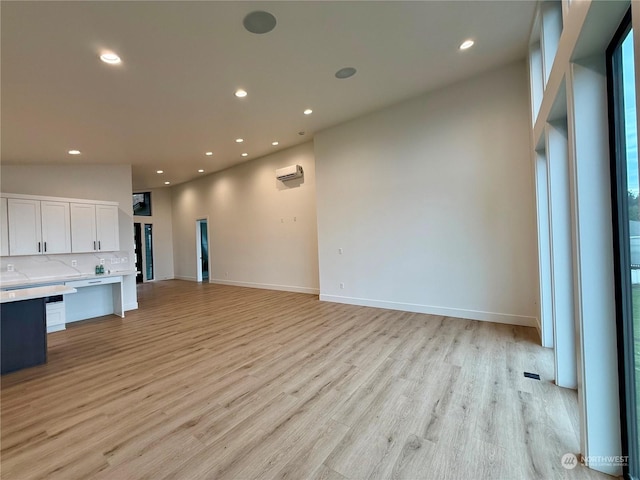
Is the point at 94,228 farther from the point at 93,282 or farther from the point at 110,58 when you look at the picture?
the point at 110,58

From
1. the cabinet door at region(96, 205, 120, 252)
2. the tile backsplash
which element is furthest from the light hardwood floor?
the cabinet door at region(96, 205, 120, 252)

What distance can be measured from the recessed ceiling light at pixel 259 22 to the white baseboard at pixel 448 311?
4.40m

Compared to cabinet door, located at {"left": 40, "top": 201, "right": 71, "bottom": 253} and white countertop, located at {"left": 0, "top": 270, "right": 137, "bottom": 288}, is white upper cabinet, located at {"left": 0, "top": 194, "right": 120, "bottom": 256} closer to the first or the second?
cabinet door, located at {"left": 40, "top": 201, "right": 71, "bottom": 253}

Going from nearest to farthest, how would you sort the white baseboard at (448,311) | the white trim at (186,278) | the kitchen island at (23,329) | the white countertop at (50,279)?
the kitchen island at (23,329)
the white baseboard at (448,311)
the white countertop at (50,279)
the white trim at (186,278)

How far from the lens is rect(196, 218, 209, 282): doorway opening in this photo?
32.8ft

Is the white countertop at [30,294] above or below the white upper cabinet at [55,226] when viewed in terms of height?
below

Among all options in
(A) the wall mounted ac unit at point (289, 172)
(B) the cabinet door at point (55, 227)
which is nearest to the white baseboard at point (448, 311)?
(A) the wall mounted ac unit at point (289, 172)

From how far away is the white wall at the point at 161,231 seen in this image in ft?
34.6

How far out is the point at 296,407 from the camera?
2.18 meters

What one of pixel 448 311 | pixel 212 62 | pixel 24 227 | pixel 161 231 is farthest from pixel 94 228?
pixel 448 311

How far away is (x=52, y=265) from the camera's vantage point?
5090 millimetres

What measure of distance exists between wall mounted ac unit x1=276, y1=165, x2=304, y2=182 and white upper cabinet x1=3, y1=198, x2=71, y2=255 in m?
4.34

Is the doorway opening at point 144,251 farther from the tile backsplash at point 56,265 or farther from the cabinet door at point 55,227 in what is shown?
the cabinet door at point 55,227

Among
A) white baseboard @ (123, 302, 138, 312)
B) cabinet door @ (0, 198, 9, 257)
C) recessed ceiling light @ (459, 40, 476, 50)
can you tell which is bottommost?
white baseboard @ (123, 302, 138, 312)
